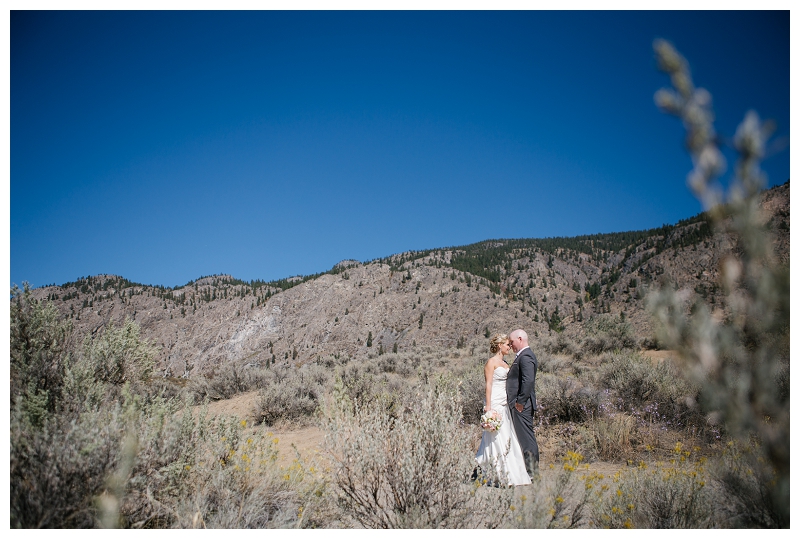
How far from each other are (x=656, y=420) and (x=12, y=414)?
8021 millimetres

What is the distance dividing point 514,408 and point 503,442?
16.9 inches

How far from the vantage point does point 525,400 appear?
472 centimetres

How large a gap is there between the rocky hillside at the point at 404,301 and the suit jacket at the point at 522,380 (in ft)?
76.3

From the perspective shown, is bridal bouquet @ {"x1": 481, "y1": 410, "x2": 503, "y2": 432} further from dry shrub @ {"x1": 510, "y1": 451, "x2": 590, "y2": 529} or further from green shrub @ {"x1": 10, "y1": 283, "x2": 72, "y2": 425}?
green shrub @ {"x1": 10, "y1": 283, "x2": 72, "y2": 425}

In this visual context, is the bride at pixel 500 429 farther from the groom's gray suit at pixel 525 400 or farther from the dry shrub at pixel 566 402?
the dry shrub at pixel 566 402

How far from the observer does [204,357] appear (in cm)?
5497

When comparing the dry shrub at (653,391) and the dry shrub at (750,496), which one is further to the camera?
the dry shrub at (653,391)

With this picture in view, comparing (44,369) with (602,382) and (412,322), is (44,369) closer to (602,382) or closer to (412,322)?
(602,382)

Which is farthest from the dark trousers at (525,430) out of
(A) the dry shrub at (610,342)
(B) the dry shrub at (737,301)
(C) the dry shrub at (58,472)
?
(A) the dry shrub at (610,342)

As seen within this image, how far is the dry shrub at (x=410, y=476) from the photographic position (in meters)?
2.88

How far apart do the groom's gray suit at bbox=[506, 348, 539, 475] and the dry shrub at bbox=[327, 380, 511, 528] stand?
1.83 meters

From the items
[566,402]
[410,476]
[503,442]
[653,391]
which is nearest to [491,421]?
→ [503,442]

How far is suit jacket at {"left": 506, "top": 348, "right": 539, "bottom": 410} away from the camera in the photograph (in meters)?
4.69

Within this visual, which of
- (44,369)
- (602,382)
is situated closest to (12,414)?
(44,369)
